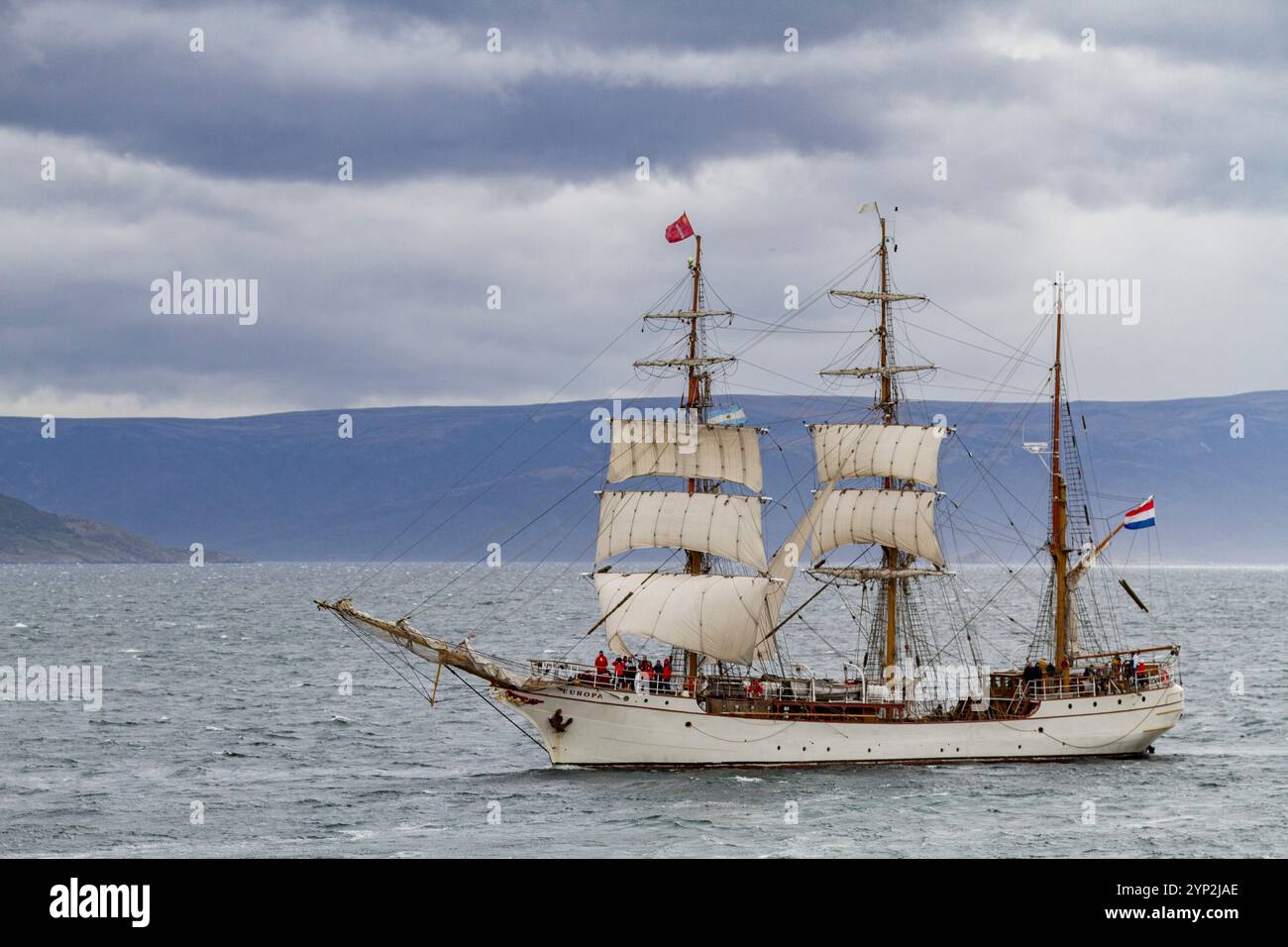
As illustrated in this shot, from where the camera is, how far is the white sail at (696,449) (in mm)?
57656

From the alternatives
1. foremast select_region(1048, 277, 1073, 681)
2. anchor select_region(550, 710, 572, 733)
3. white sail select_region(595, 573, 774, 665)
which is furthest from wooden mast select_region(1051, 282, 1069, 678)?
anchor select_region(550, 710, 572, 733)

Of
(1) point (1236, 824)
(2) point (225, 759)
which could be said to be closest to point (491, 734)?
(2) point (225, 759)

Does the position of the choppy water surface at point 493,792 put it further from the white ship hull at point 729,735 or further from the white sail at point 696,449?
the white sail at point 696,449

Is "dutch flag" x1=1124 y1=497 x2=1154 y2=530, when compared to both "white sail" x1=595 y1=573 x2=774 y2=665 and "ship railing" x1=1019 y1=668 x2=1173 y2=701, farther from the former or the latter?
"white sail" x1=595 y1=573 x2=774 y2=665

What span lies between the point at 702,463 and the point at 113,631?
295ft

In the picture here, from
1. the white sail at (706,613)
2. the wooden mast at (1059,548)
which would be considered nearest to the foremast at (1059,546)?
the wooden mast at (1059,548)

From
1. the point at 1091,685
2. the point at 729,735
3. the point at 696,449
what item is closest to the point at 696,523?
the point at 696,449

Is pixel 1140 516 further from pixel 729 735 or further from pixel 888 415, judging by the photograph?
pixel 729 735

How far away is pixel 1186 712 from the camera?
239ft

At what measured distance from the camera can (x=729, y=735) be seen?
174 ft

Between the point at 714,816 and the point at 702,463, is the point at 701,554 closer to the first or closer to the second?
the point at 702,463

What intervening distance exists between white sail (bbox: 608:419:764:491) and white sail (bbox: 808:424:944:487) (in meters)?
3.07

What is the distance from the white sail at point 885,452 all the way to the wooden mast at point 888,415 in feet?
1.75

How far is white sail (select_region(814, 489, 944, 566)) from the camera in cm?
5872
